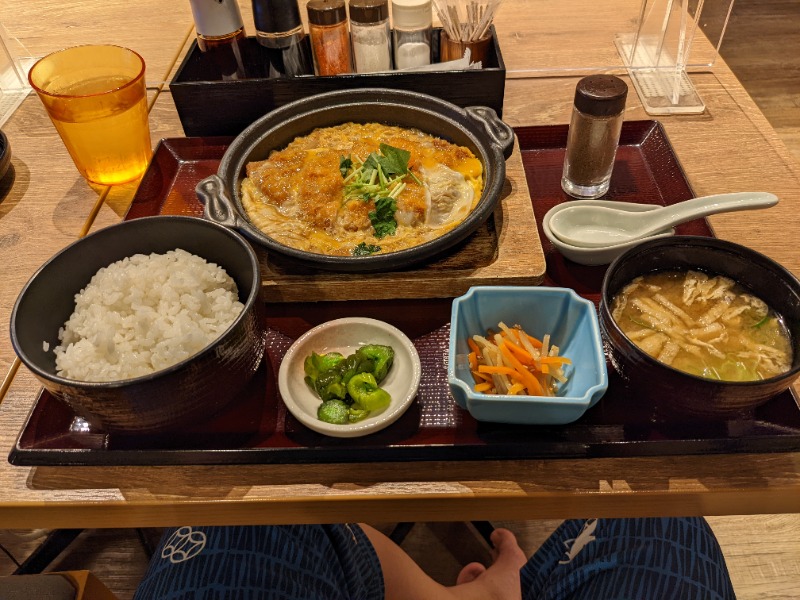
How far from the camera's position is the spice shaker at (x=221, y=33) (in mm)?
1981

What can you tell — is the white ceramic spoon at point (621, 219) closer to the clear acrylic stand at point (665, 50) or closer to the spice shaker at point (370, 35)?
the clear acrylic stand at point (665, 50)

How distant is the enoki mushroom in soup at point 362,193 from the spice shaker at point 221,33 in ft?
1.68

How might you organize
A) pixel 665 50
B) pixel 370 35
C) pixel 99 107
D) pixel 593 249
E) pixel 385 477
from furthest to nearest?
pixel 665 50 → pixel 370 35 → pixel 99 107 → pixel 593 249 → pixel 385 477

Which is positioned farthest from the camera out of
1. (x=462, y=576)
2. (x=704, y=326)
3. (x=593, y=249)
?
(x=462, y=576)

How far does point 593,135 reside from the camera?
5.61 ft

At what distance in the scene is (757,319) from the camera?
1310 mm

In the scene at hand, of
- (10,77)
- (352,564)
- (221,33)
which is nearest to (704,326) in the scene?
(352,564)

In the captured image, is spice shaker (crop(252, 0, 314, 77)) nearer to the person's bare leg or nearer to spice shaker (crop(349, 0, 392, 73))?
Answer: spice shaker (crop(349, 0, 392, 73))

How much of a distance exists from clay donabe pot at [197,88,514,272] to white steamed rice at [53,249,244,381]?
0.18 metres

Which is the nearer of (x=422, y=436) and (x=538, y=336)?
(x=422, y=436)

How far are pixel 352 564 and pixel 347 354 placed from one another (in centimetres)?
71

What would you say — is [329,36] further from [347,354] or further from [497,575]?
[497,575]

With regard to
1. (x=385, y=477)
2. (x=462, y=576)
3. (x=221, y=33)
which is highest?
(x=221, y=33)

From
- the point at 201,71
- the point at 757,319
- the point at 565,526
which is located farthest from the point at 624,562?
the point at 201,71
